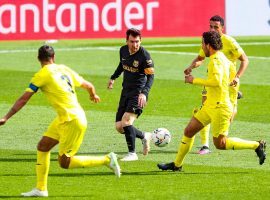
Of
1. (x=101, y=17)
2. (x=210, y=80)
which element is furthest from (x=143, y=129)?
(x=101, y=17)

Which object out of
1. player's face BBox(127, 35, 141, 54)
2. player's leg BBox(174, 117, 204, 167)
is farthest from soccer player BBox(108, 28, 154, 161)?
player's leg BBox(174, 117, 204, 167)

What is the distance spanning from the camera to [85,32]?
113 feet

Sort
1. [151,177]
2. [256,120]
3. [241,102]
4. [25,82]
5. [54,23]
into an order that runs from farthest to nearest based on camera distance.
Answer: [54,23]
[25,82]
[241,102]
[256,120]
[151,177]

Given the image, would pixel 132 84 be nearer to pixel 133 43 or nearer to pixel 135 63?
pixel 135 63

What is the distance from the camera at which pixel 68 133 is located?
14.4 meters

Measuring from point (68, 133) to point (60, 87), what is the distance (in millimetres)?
631

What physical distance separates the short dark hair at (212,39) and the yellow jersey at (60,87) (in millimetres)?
2313

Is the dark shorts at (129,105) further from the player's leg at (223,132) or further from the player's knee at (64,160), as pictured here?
the player's knee at (64,160)

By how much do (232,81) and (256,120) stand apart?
455 cm

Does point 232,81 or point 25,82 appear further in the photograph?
point 25,82

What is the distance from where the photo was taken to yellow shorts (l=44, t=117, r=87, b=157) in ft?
47.2

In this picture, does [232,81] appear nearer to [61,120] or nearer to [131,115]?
[131,115]

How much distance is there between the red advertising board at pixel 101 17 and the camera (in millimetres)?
33531

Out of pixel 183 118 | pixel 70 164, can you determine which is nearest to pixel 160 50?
pixel 183 118
